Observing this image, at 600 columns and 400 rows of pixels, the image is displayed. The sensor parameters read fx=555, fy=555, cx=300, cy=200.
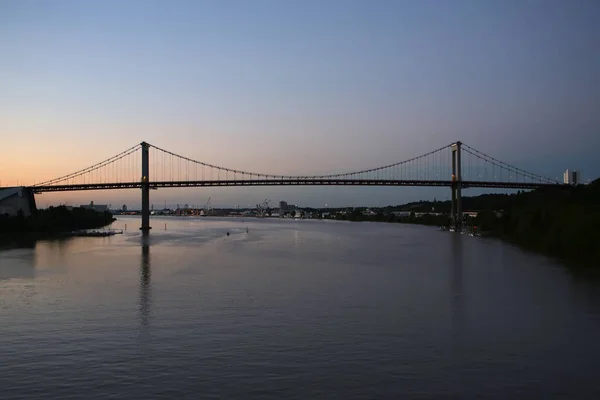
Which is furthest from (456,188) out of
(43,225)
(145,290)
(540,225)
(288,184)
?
(145,290)

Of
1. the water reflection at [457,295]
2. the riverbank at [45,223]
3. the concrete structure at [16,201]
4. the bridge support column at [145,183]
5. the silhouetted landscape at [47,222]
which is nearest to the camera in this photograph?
the water reflection at [457,295]

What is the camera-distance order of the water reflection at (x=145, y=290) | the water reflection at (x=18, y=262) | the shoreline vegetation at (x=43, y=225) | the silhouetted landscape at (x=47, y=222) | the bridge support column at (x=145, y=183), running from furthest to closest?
the bridge support column at (x=145, y=183), the silhouetted landscape at (x=47, y=222), the shoreline vegetation at (x=43, y=225), the water reflection at (x=18, y=262), the water reflection at (x=145, y=290)

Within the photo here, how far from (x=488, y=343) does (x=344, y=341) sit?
188cm

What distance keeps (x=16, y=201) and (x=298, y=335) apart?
3656 cm

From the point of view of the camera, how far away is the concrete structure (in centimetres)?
3728

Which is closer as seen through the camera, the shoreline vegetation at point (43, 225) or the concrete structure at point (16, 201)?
the shoreline vegetation at point (43, 225)

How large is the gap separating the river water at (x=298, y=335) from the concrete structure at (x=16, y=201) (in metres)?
25.3

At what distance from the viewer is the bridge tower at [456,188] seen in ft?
134

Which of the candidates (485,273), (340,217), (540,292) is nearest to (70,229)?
(485,273)

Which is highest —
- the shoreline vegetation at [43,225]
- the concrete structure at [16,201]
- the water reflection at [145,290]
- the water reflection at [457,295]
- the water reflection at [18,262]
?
the concrete structure at [16,201]

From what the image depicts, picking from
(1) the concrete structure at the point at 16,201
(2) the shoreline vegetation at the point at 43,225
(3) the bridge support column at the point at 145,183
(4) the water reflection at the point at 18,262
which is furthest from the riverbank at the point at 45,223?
(4) the water reflection at the point at 18,262

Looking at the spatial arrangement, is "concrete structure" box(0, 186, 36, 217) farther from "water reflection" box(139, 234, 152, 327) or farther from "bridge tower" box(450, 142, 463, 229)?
"bridge tower" box(450, 142, 463, 229)

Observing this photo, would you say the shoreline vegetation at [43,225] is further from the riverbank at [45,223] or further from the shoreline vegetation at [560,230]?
the shoreline vegetation at [560,230]

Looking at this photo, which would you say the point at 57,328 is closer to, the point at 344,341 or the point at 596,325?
the point at 344,341
